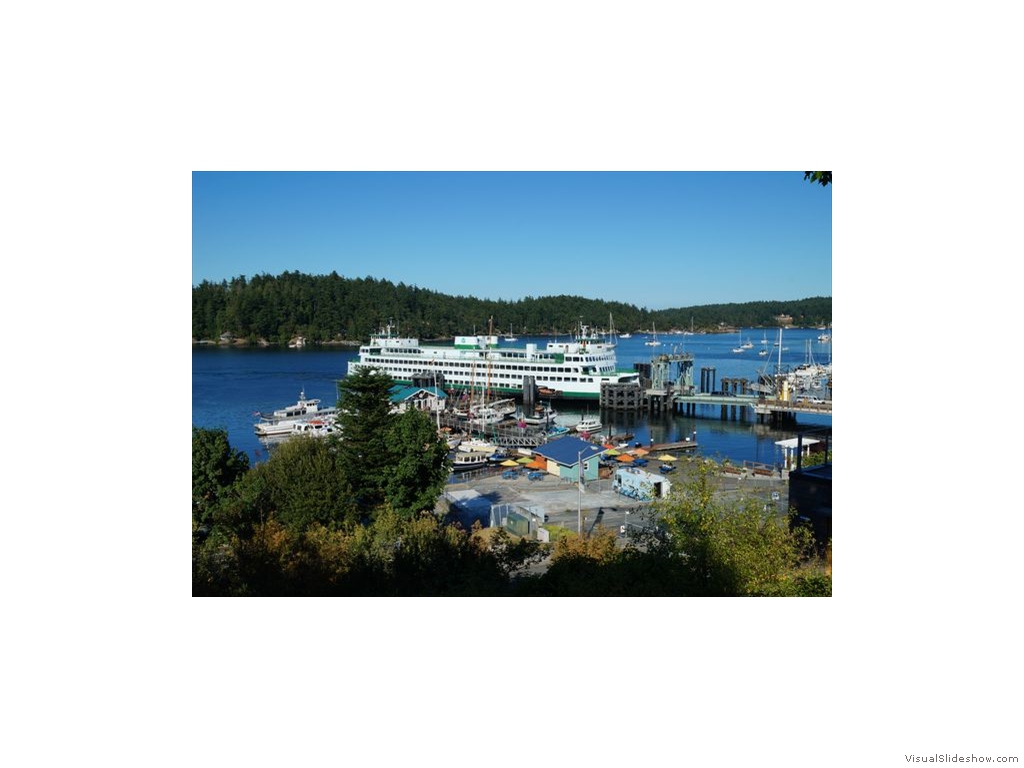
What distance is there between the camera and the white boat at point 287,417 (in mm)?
13763

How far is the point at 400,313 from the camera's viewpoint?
935 inches

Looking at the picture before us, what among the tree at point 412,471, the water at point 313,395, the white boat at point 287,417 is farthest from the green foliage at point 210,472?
the white boat at point 287,417

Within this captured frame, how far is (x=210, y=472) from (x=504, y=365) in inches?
591

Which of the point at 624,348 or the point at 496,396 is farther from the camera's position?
the point at 624,348

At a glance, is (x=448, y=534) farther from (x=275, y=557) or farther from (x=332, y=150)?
(x=332, y=150)

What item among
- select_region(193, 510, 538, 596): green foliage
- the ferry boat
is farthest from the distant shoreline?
select_region(193, 510, 538, 596): green foliage

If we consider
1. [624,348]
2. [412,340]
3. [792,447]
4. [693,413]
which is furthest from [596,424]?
[624,348]

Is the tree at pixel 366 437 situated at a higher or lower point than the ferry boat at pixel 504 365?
lower

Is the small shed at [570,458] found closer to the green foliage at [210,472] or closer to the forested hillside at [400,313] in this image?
the green foliage at [210,472]

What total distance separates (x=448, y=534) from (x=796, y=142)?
272cm

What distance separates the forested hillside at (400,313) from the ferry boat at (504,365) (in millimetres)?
1687

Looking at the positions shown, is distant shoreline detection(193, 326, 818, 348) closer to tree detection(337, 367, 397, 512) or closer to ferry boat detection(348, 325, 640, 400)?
ferry boat detection(348, 325, 640, 400)

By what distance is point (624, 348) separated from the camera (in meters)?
33.7

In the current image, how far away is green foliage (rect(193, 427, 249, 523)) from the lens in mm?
5469
